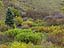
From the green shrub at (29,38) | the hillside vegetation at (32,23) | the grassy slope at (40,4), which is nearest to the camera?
the hillside vegetation at (32,23)

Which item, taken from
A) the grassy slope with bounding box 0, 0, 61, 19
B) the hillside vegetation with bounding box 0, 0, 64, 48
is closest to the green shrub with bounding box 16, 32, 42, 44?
the hillside vegetation with bounding box 0, 0, 64, 48

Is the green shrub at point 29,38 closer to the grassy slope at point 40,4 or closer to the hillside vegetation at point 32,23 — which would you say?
the hillside vegetation at point 32,23

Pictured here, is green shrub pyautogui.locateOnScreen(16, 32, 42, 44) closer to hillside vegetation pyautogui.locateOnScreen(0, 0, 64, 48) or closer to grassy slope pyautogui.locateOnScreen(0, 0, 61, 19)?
hillside vegetation pyautogui.locateOnScreen(0, 0, 64, 48)

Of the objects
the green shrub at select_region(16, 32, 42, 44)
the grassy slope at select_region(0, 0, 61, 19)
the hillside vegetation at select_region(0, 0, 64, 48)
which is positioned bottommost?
the grassy slope at select_region(0, 0, 61, 19)

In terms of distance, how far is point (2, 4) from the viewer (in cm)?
3294

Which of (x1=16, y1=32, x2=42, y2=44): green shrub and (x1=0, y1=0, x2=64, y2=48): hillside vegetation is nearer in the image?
(x1=0, y1=0, x2=64, y2=48): hillside vegetation

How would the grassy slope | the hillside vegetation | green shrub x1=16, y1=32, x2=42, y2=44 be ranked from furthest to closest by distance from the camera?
the grassy slope < green shrub x1=16, y1=32, x2=42, y2=44 < the hillside vegetation

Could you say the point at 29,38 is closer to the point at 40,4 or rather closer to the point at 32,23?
the point at 32,23

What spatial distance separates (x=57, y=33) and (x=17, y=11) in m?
14.0

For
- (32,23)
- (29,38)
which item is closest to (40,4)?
(32,23)

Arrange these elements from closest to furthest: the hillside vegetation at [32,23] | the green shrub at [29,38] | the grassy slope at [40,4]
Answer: the hillside vegetation at [32,23], the green shrub at [29,38], the grassy slope at [40,4]

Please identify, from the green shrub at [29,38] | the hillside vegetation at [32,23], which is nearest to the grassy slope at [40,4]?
the hillside vegetation at [32,23]

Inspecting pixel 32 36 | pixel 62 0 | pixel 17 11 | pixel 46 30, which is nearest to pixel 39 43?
pixel 32 36

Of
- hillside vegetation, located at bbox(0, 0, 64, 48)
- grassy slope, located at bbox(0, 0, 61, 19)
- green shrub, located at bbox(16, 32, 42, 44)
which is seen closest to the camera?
hillside vegetation, located at bbox(0, 0, 64, 48)
